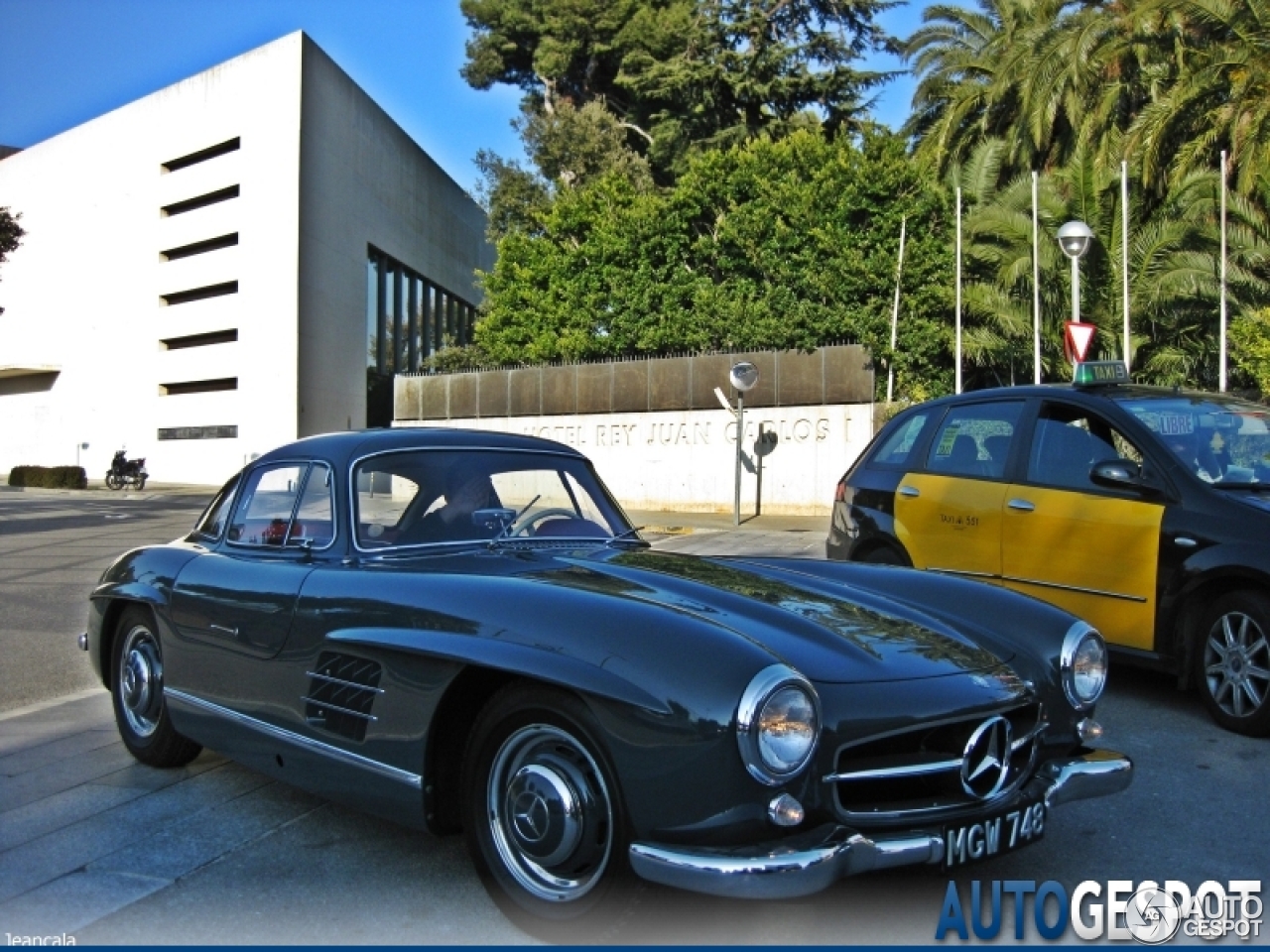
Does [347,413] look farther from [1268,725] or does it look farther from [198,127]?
[1268,725]

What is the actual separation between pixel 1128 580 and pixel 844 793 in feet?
10.8

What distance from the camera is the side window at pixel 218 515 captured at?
4.55 m

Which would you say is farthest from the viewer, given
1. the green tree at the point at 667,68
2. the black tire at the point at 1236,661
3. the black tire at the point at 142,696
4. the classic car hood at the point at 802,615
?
the green tree at the point at 667,68

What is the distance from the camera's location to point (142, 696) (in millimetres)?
4609

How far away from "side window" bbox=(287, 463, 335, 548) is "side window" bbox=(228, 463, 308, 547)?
0.21 feet

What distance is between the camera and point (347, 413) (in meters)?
40.2

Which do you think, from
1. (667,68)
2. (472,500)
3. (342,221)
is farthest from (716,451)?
(342,221)

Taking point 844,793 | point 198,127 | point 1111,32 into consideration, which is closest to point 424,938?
point 844,793

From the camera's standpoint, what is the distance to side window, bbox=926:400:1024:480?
6.23 meters

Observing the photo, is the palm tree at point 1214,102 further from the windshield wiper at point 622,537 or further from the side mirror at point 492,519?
the side mirror at point 492,519

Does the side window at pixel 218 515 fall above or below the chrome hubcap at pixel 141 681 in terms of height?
above

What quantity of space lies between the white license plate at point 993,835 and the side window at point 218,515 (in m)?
3.08

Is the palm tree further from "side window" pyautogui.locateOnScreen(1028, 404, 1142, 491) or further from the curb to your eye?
the curb
